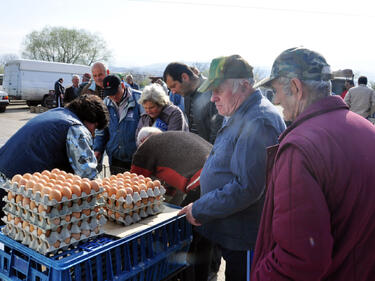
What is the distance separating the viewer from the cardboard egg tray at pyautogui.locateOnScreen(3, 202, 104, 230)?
5.33ft

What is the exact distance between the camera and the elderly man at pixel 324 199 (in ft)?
3.65

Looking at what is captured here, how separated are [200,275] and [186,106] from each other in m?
2.02

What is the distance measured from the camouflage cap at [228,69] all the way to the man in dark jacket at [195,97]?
1659 mm

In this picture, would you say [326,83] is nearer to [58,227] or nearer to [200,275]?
[58,227]

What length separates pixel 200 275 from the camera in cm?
265

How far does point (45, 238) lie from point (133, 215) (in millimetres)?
Result: 561

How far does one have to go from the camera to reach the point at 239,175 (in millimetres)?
1827

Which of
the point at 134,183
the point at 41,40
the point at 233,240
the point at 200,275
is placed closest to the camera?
the point at 233,240

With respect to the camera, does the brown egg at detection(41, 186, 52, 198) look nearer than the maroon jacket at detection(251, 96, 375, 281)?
No

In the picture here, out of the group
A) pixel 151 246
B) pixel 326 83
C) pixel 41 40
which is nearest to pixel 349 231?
pixel 326 83

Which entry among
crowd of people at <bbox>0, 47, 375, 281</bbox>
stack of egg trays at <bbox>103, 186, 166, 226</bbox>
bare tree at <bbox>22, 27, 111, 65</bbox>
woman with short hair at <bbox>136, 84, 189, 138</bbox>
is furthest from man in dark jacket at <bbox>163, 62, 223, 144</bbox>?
bare tree at <bbox>22, 27, 111, 65</bbox>

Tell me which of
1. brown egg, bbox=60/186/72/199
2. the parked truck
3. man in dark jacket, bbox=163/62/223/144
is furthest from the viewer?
the parked truck

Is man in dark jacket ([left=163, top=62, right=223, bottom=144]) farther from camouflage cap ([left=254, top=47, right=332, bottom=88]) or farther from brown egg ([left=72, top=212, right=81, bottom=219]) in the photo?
camouflage cap ([left=254, top=47, right=332, bottom=88])

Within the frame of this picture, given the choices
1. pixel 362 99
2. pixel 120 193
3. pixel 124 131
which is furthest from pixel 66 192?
pixel 362 99
